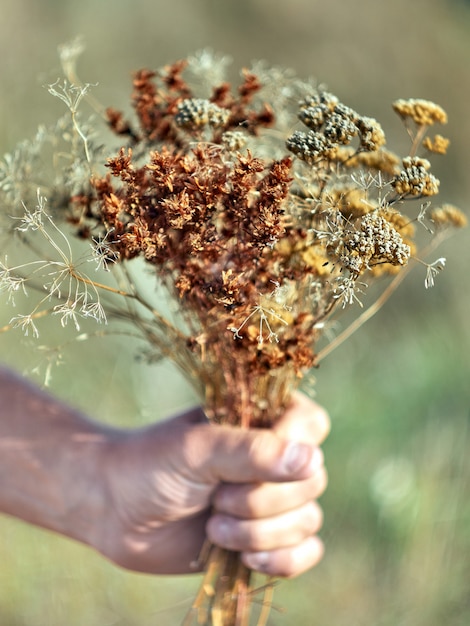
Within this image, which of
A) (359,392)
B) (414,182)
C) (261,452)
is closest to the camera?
(414,182)

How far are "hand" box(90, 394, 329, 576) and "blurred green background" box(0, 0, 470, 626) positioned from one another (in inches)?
28.5

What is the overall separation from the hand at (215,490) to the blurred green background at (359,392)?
0.72 m

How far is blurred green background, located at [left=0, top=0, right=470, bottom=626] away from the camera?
1.75 metres

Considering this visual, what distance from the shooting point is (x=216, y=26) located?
2.72 metres

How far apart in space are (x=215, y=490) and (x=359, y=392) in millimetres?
1159

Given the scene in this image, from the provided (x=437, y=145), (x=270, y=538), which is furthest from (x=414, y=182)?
(x=270, y=538)

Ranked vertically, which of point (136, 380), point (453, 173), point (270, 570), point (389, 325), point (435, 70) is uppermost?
point (435, 70)

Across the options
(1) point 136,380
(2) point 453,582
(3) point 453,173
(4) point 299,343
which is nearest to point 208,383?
(4) point 299,343

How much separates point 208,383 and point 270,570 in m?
0.25

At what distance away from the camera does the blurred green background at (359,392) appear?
1.75 metres

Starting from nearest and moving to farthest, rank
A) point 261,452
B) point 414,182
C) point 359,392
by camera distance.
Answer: point 414,182 → point 261,452 → point 359,392

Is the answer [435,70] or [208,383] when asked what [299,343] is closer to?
[208,383]

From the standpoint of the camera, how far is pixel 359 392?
6.63ft

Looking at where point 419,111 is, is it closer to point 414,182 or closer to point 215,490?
point 414,182
